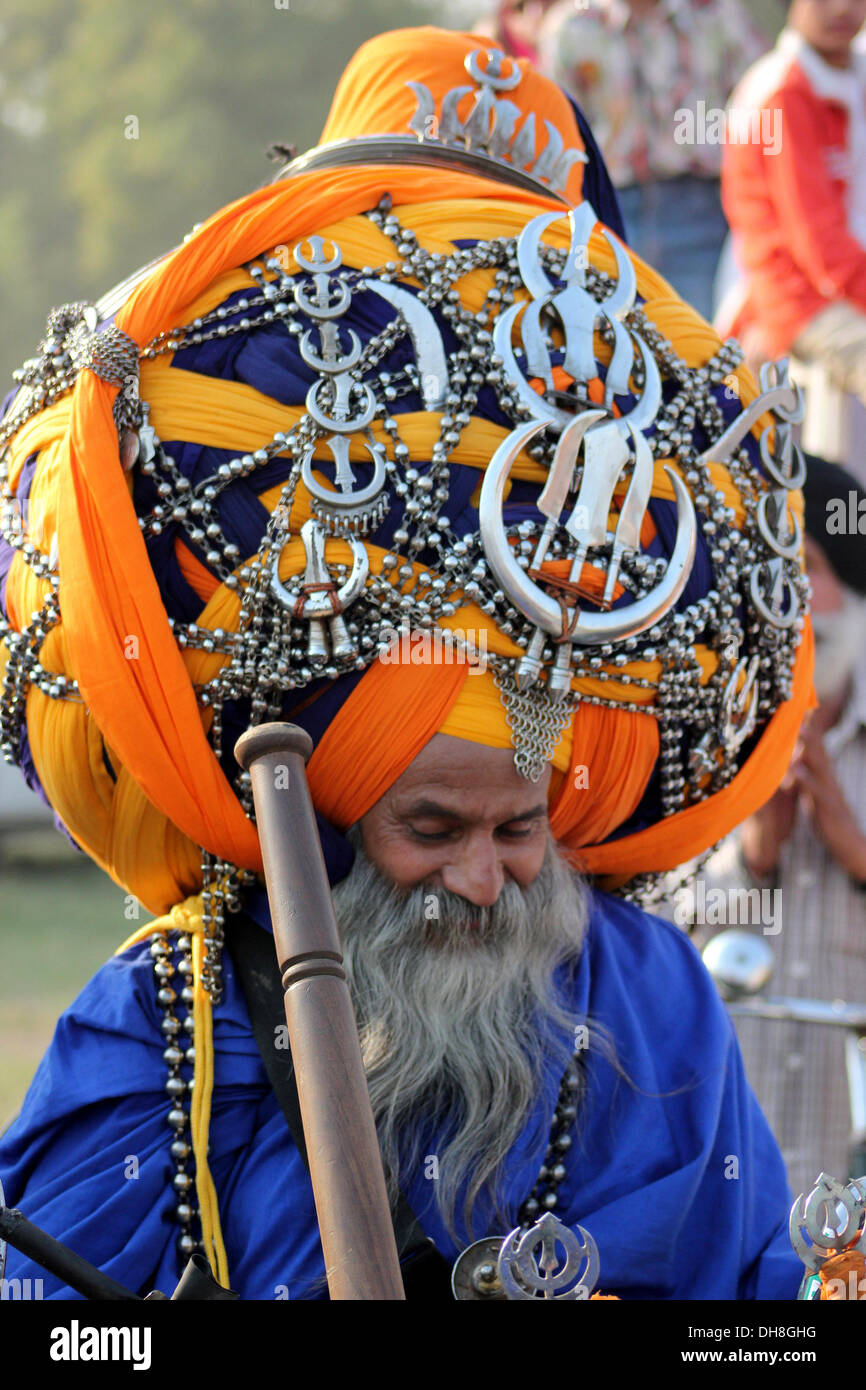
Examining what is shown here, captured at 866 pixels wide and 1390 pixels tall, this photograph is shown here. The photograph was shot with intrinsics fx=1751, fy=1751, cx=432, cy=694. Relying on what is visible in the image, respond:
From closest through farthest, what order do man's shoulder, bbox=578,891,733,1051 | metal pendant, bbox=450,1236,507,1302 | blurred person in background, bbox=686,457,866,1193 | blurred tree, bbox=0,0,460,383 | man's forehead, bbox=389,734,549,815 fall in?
metal pendant, bbox=450,1236,507,1302
man's forehead, bbox=389,734,549,815
man's shoulder, bbox=578,891,733,1051
blurred person in background, bbox=686,457,866,1193
blurred tree, bbox=0,0,460,383

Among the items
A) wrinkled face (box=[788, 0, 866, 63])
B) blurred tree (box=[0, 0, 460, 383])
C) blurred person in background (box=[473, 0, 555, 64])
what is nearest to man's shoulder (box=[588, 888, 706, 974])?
wrinkled face (box=[788, 0, 866, 63])

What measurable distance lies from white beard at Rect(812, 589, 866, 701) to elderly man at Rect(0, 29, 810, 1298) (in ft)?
5.40

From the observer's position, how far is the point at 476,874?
2.34 meters

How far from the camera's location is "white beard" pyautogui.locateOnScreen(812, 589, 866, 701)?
415 cm

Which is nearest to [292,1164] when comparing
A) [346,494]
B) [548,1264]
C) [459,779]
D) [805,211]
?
[548,1264]

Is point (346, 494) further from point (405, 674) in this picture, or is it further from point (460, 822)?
point (460, 822)

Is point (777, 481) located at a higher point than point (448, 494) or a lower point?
higher

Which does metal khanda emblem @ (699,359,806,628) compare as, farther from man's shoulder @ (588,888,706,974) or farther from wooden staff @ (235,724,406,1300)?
wooden staff @ (235,724,406,1300)

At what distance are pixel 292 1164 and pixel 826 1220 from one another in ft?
2.28

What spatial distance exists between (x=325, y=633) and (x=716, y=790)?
2.30 ft

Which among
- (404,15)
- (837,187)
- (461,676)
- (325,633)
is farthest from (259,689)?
(404,15)

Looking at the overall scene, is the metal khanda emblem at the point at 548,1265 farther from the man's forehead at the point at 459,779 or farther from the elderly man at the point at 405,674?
the man's forehead at the point at 459,779

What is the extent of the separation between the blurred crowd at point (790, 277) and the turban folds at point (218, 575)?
916mm

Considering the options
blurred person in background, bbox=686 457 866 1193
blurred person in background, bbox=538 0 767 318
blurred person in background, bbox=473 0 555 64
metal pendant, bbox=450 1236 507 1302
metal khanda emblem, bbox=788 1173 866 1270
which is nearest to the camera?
metal khanda emblem, bbox=788 1173 866 1270
